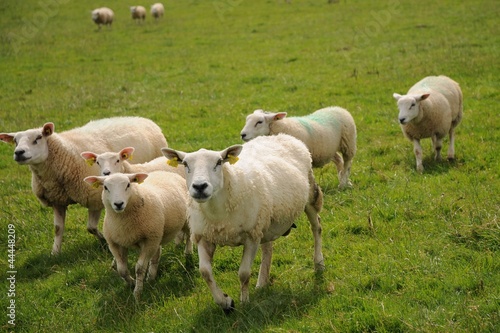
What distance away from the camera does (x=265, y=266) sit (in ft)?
20.4

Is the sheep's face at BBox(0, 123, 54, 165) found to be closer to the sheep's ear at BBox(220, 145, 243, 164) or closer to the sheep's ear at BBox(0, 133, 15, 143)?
the sheep's ear at BBox(0, 133, 15, 143)

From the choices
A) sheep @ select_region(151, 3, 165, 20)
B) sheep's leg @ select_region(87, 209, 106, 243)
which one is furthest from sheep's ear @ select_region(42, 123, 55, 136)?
sheep @ select_region(151, 3, 165, 20)

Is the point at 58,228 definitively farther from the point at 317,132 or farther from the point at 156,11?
the point at 156,11

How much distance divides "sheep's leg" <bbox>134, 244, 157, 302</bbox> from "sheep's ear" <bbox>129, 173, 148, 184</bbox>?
2.36ft

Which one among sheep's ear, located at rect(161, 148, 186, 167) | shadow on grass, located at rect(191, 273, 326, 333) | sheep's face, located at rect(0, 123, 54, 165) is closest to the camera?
shadow on grass, located at rect(191, 273, 326, 333)

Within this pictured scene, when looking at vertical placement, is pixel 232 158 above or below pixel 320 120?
above

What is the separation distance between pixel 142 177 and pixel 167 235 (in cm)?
83

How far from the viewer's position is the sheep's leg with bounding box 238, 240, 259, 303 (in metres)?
5.53

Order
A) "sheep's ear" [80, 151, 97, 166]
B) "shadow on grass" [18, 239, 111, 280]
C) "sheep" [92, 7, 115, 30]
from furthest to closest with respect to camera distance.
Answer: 1. "sheep" [92, 7, 115, 30]
2. "sheep's ear" [80, 151, 97, 166]
3. "shadow on grass" [18, 239, 111, 280]

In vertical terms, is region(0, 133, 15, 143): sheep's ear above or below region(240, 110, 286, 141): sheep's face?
above

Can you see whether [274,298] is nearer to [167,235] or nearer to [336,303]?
[336,303]

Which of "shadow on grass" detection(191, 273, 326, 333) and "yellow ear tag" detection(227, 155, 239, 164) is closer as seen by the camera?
"shadow on grass" detection(191, 273, 326, 333)

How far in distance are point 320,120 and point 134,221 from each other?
417cm

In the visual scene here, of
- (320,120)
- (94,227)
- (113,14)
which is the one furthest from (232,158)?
(113,14)
